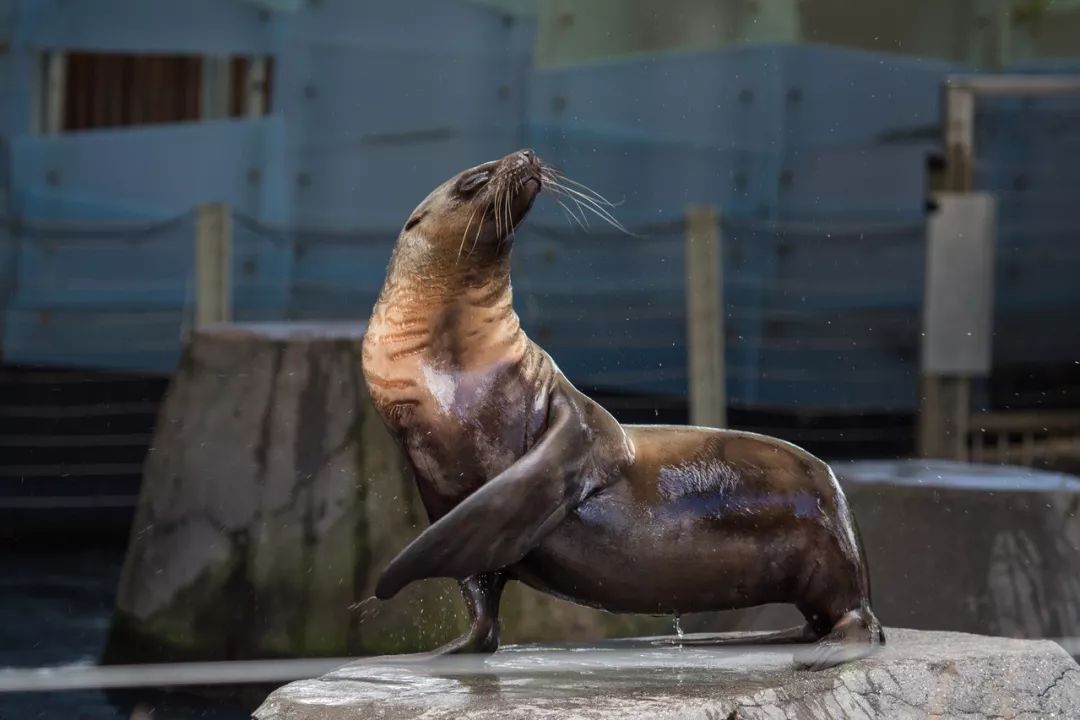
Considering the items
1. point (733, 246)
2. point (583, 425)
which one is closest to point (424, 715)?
point (583, 425)

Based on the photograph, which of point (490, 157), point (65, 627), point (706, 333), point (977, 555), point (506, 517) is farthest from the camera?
point (490, 157)

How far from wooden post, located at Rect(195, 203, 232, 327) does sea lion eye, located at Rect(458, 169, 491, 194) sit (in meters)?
3.39

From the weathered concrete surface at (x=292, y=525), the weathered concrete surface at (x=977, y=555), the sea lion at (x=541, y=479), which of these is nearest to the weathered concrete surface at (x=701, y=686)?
the sea lion at (x=541, y=479)

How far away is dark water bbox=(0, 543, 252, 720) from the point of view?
4379mm

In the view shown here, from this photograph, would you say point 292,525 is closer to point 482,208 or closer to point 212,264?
point 212,264

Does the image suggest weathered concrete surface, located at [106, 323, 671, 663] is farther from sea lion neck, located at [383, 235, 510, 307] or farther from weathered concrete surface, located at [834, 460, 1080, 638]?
sea lion neck, located at [383, 235, 510, 307]

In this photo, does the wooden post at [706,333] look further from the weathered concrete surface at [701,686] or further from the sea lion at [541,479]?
the sea lion at [541,479]

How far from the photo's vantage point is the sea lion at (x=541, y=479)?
9.04ft

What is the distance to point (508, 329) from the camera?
2.87 m

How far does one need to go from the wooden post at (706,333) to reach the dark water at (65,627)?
200 centimetres

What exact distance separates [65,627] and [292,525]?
42.8 inches

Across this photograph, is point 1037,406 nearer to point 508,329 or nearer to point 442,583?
point 442,583

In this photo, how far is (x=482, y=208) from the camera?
279 cm

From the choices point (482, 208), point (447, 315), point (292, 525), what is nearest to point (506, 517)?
point (447, 315)
